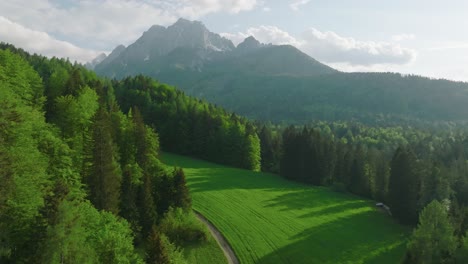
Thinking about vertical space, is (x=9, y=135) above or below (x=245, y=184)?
above

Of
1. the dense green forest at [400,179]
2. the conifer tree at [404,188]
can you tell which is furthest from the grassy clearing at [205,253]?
the conifer tree at [404,188]

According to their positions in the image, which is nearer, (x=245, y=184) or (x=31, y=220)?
(x=31, y=220)

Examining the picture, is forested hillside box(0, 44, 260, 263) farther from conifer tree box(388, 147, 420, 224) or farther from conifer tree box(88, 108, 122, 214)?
conifer tree box(388, 147, 420, 224)

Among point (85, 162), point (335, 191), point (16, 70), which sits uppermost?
point (16, 70)

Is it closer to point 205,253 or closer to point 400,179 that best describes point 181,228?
point 205,253

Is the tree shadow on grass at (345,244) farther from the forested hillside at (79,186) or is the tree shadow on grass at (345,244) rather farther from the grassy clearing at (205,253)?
the forested hillside at (79,186)

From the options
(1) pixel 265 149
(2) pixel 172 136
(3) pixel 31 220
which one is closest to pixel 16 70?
(3) pixel 31 220

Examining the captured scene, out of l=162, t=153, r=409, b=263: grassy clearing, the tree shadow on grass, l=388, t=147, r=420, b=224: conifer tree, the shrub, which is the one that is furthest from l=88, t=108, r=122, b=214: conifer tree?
l=388, t=147, r=420, b=224: conifer tree

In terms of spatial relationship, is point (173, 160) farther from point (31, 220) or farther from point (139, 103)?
point (31, 220)
